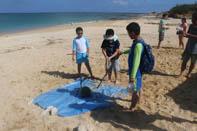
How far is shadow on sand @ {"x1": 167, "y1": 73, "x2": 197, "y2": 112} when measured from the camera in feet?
13.1

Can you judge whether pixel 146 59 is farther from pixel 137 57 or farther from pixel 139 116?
pixel 139 116

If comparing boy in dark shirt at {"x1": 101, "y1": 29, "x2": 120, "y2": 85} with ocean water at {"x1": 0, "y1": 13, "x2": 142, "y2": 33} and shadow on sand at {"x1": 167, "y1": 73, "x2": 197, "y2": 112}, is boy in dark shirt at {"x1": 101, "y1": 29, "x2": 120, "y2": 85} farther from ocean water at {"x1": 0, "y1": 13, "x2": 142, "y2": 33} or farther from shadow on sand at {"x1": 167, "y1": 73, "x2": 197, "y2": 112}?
ocean water at {"x1": 0, "y1": 13, "x2": 142, "y2": 33}

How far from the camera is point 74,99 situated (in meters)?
4.46

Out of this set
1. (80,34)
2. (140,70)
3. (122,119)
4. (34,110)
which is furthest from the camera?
(80,34)

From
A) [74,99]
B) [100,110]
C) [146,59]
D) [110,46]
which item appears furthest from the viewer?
[110,46]

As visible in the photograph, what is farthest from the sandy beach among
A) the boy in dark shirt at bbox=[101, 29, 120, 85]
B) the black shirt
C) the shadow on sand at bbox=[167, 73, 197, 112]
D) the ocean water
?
the ocean water

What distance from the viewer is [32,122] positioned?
361 cm

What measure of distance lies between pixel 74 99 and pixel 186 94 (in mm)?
2840

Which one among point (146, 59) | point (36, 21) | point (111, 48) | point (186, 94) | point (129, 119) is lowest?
point (129, 119)

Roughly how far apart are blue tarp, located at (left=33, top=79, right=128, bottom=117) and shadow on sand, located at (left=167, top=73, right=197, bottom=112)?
1.26 m

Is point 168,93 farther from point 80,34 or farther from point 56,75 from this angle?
point 56,75

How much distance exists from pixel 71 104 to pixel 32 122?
3.16ft

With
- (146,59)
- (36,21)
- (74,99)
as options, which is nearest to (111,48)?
(74,99)

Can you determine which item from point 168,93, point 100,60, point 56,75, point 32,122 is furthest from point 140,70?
point 100,60
